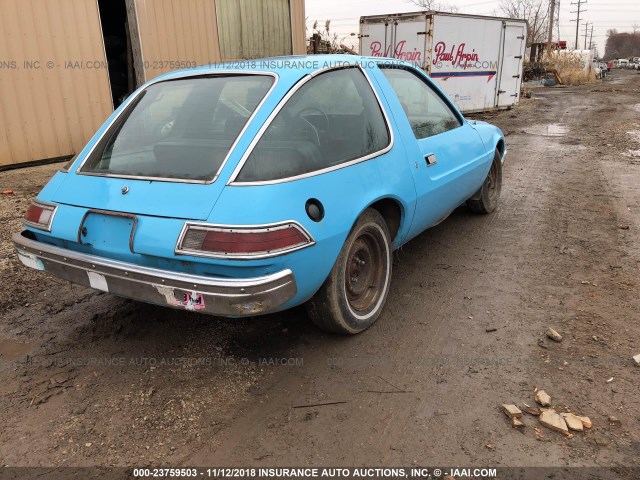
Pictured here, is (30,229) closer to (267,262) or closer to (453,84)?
(267,262)

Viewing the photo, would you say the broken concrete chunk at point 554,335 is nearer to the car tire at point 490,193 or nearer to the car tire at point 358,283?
the car tire at point 358,283

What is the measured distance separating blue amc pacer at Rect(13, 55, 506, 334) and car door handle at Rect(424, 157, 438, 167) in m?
0.02

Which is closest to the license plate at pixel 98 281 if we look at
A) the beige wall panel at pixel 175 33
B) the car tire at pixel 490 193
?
the car tire at pixel 490 193

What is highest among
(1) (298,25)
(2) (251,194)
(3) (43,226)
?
(1) (298,25)

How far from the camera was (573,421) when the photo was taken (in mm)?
2373

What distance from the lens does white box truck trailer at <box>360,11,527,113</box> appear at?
13.9 meters

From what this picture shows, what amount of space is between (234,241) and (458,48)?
1412 cm

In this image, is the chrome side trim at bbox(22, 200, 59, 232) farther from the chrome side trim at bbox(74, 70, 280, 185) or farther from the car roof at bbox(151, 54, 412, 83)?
the car roof at bbox(151, 54, 412, 83)

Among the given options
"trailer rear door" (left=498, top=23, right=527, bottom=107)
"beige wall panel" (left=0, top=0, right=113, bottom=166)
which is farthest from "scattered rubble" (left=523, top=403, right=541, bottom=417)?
"trailer rear door" (left=498, top=23, right=527, bottom=107)

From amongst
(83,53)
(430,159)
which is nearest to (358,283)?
(430,159)

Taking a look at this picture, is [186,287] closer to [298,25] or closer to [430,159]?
[430,159]

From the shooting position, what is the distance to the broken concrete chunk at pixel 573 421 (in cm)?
234

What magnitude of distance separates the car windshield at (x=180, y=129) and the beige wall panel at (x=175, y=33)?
6.24 meters

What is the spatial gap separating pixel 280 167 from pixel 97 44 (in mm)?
7231
